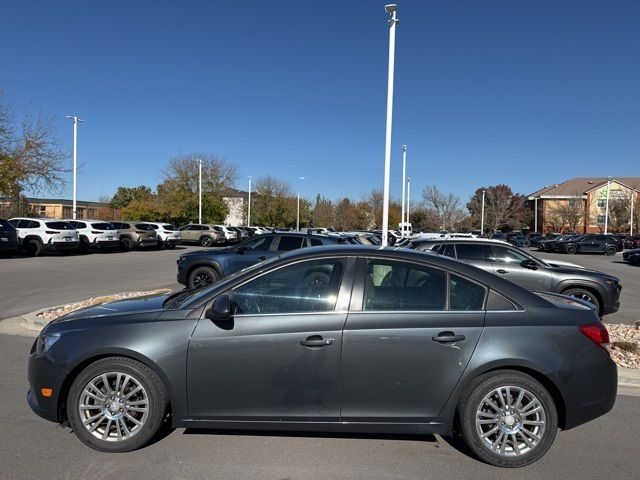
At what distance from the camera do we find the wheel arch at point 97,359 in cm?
354

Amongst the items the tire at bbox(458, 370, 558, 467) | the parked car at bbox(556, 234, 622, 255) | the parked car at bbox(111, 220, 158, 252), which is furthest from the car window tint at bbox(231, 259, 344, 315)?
the parked car at bbox(556, 234, 622, 255)

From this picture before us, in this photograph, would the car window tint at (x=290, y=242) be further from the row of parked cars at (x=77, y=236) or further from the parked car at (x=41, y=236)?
the parked car at (x=41, y=236)

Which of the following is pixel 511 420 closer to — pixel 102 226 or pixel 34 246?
pixel 34 246

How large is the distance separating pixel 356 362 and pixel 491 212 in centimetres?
8313

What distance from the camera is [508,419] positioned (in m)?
3.59

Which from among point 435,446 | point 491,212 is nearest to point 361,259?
point 435,446

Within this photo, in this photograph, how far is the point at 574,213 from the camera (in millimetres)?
69312

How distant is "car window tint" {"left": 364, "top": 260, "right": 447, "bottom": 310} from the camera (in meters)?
3.69

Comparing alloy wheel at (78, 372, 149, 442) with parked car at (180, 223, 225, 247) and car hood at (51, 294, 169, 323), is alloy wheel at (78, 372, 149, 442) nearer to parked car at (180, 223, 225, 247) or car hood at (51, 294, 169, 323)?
car hood at (51, 294, 169, 323)

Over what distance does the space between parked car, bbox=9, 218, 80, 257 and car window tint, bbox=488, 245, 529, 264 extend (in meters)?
21.1

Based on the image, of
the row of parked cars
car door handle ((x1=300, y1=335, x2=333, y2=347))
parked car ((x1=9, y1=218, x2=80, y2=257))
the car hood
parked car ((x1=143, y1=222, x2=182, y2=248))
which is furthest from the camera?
parked car ((x1=143, y1=222, x2=182, y2=248))

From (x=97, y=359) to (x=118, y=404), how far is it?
37 centimetres

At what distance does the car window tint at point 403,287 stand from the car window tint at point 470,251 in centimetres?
679

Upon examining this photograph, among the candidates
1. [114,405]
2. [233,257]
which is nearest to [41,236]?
[233,257]
